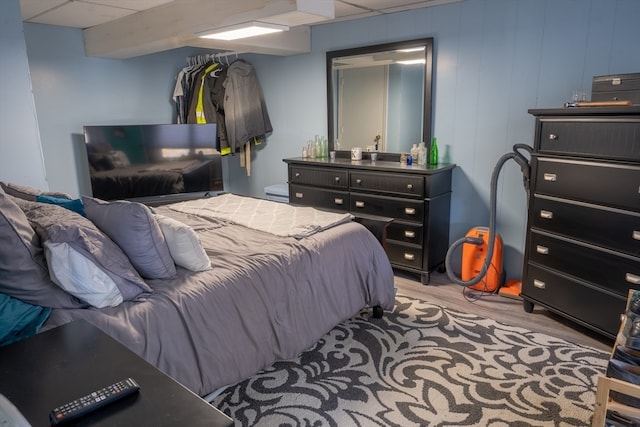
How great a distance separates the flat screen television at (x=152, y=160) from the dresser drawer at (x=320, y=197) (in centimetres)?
87

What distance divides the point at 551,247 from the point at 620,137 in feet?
2.58

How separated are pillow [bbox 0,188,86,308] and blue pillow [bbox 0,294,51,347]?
3cm

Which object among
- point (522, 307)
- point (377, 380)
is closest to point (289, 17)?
point (377, 380)

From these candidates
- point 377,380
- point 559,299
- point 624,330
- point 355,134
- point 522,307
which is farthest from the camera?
point 355,134

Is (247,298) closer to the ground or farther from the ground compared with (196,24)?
closer to the ground

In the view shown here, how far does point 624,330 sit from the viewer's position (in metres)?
1.82

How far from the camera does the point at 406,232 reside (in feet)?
12.0

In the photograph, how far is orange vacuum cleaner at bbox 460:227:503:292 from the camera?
3477mm

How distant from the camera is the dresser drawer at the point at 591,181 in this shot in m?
2.36

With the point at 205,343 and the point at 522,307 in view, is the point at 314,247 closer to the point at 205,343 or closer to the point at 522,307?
the point at 205,343

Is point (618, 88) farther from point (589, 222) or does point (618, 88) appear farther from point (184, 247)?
point (184, 247)

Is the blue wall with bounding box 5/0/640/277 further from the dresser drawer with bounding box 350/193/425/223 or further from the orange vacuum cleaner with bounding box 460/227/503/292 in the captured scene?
the dresser drawer with bounding box 350/193/425/223

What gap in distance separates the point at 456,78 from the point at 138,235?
2891mm

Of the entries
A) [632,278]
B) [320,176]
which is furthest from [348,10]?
A: [632,278]
